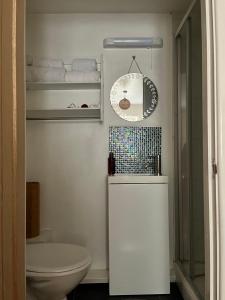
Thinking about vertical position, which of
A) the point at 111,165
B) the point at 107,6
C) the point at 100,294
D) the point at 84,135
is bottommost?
the point at 100,294

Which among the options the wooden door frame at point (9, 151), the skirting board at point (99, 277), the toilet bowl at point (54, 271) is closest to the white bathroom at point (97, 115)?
the skirting board at point (99, 277)

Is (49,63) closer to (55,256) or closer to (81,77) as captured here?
(81,77)

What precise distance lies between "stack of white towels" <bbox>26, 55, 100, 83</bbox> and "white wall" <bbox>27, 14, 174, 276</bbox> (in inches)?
6.2

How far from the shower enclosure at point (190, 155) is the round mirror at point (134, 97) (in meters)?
0.25

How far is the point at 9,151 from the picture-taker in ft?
3.23

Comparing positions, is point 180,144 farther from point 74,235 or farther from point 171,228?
point 74,235

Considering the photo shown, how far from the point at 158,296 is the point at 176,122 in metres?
1.43

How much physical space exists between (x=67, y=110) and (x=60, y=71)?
33 cm

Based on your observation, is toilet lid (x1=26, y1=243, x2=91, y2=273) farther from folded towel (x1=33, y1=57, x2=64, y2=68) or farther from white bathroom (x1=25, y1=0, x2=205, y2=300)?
folded towel (x1=33, y1=57, x2=64, y2=68)

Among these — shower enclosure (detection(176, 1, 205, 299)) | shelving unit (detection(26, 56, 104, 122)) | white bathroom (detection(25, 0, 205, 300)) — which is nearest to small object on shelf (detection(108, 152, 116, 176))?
white bathroom (detection(25, 0, 205, 300))

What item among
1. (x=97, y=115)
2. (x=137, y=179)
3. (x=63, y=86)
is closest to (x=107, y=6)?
(x=63, y=86)

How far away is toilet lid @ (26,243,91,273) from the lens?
1887 millimetres

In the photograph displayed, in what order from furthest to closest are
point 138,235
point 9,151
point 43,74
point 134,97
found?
→ point 134,97, point 43,74, point 138,235, point 9,151

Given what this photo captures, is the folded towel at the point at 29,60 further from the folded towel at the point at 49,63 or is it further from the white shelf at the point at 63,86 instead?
the white shelf at the point at 63,86
